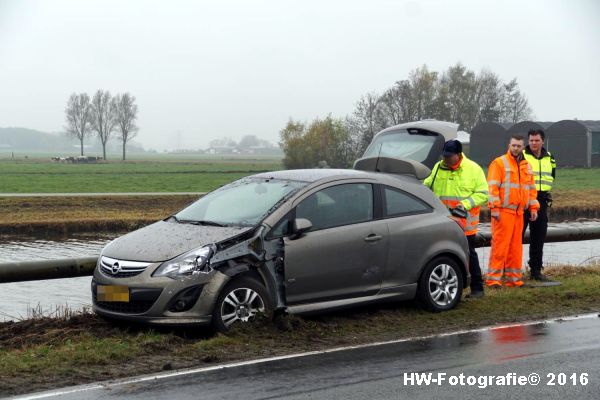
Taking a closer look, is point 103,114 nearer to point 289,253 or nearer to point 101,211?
point 101,211

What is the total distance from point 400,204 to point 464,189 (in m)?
1.36

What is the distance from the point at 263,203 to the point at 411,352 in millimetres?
2147

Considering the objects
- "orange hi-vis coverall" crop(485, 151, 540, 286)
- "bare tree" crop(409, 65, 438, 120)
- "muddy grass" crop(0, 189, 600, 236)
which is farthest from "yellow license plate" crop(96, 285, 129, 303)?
"bare tree" crop(409, 65, 438, 120)

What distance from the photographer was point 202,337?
303 inches

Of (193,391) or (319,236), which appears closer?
(193,391)

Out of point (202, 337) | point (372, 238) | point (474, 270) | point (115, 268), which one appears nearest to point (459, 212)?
point (474, 270)

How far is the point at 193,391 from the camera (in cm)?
584

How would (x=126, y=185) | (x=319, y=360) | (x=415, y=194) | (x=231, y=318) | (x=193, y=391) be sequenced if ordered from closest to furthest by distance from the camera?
(x=193, y=391) < (x=319, y=360) < (x=231, y=318) < (x=415, y=194) < (x=126, y=185)

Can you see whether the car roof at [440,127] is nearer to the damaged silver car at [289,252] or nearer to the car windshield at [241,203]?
the damaged silver car at [289,252]

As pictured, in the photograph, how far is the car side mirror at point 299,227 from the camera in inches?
312

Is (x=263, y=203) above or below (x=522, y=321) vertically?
above

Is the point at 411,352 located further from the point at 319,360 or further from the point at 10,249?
the point at 10,249

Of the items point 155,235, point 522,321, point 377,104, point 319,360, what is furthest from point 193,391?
point 377,104

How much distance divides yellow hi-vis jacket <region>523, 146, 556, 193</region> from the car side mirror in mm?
4295
